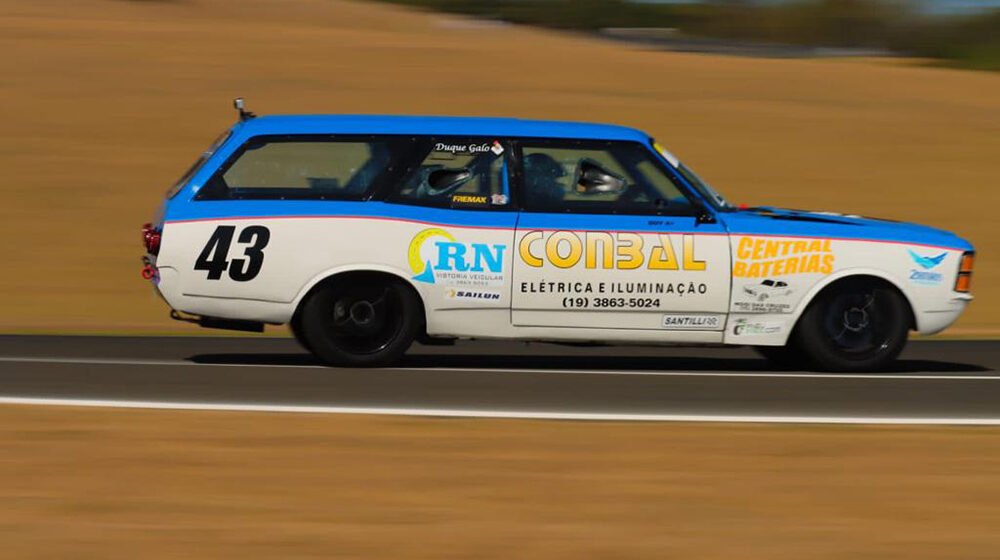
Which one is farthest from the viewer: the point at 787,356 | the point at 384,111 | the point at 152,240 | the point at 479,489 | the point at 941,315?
the point at 384,111

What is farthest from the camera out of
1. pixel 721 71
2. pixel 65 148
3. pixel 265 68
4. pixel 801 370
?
pixel 721 71

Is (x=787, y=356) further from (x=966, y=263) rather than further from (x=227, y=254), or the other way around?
(x=227, y=254)

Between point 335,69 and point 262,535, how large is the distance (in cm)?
2389

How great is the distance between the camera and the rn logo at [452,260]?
1030 cm

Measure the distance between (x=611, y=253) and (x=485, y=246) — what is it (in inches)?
32.8

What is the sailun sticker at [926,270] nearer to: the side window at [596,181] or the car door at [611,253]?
the car door at [611,253]

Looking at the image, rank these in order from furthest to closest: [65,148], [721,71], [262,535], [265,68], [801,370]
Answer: [721,71] → [265,68] → [65,148] → [801,370] → [262,535]

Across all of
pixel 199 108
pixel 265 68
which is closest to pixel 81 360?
pixel 199 108

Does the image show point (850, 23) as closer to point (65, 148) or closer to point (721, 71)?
point (721, 71)

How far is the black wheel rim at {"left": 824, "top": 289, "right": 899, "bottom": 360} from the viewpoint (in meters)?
10.7

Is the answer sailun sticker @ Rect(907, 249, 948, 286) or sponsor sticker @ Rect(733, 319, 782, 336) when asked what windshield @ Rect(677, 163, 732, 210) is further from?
sailun sticker @ Rect(907, 249, 948, 286)

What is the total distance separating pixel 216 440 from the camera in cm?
789

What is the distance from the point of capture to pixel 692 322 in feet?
34.3

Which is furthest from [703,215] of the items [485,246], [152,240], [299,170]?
[152,240]
